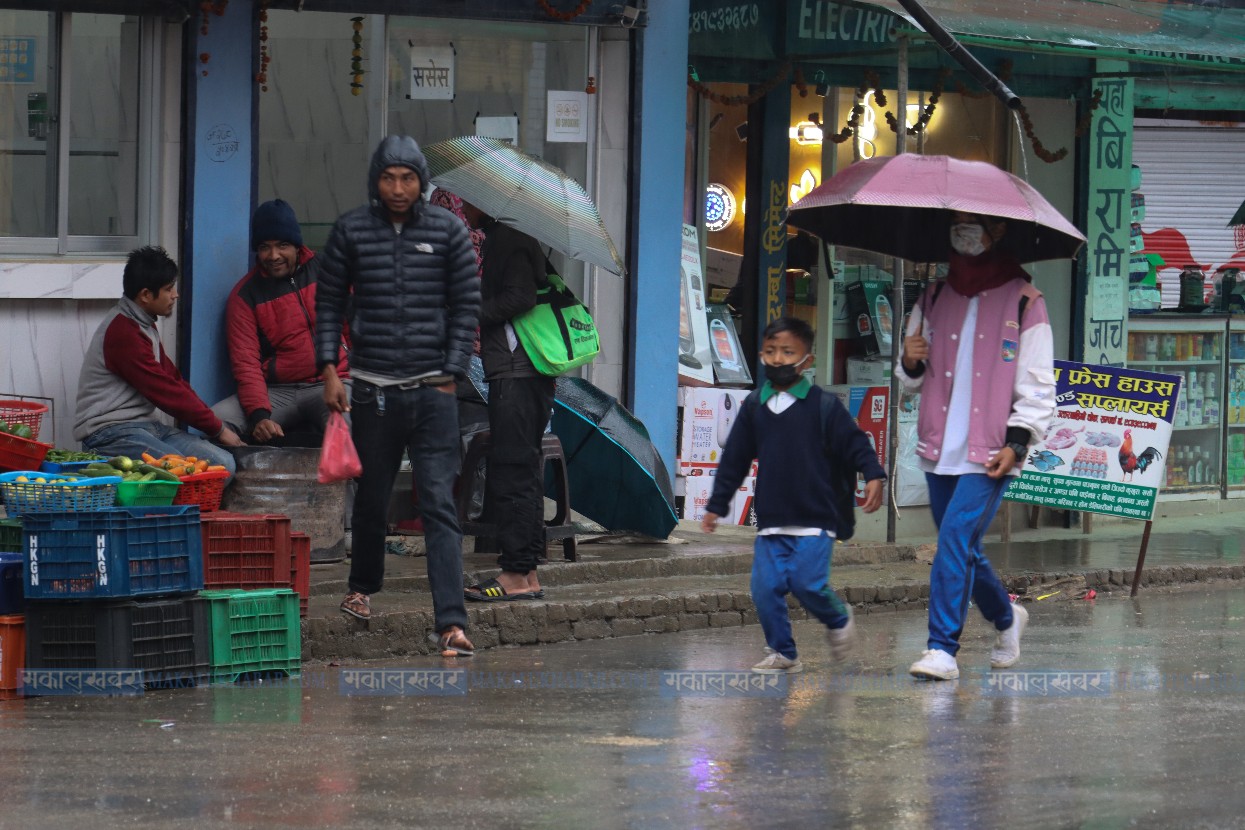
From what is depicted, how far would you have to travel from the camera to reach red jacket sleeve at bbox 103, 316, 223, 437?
9.45 m

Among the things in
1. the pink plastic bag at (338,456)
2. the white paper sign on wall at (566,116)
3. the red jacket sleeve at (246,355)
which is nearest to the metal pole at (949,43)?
the white paper sign on wall at (566,116)

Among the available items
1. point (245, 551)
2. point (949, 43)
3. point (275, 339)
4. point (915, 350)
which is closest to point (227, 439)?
point (275, 339)

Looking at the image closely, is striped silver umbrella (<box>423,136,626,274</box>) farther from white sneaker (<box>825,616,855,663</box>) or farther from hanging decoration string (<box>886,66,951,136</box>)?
hanging decoration string (<box>886,66,951,136</box>)

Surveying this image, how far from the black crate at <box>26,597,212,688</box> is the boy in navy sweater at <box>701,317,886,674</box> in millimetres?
2080

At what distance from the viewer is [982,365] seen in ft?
25.8

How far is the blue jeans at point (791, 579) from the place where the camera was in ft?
25.4

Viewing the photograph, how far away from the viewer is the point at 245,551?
26.3 feet

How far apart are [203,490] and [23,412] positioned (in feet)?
4.16

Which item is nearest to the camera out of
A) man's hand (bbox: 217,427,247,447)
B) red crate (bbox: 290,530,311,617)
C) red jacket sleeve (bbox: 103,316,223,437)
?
red crate (bbox: 290,530,311,617)

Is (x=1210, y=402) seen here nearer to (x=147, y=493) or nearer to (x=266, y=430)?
(x=266, y=430)

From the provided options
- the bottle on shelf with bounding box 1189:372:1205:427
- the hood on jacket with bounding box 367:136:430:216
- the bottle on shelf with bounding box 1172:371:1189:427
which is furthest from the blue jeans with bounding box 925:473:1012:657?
the bottle on shelf with bounding box 1189:372:1205:427

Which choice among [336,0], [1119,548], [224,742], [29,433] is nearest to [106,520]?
[224,742]

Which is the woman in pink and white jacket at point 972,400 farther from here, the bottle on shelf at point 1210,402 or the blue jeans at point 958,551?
the bottle on shelf at point 1210,402

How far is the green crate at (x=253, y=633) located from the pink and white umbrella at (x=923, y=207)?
2721 mm
